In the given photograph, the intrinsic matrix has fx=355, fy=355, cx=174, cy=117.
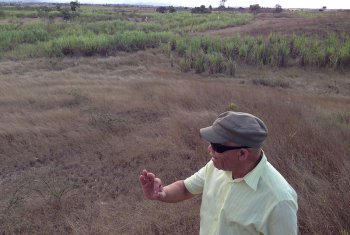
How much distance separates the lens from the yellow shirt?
1438mm

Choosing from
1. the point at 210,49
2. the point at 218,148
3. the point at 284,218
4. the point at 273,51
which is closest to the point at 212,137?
the point at 218,148

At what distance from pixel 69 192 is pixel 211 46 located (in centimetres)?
1028

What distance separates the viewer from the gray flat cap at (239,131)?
1.49 metres

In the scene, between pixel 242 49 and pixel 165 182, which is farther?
pixel 242 49

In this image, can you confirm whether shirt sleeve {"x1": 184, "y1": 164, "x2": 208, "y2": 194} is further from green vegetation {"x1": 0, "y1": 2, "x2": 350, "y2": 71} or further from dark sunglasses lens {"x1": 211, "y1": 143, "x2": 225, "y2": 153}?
green vegetation {"x1": 0, "y1": 2, "x2": 350, "y2": 71}

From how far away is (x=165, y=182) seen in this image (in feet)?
13.6

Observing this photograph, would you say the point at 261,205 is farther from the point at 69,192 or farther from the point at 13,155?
the point at 13,155

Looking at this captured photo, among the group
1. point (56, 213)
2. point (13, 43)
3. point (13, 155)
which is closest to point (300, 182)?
point (56, 213)

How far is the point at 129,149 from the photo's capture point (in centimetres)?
490

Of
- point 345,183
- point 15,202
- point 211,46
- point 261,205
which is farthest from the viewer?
point 211,46

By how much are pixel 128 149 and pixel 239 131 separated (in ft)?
11.7

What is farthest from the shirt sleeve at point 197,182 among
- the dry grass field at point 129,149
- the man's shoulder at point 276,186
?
the dry grass field at point 129,149

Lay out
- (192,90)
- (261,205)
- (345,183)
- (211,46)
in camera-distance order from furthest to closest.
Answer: (211,46) < (192,90) < (345,183) < (261,205)

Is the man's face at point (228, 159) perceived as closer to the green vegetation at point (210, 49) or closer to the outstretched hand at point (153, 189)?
the outstretched hand at point (153, 189)
